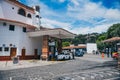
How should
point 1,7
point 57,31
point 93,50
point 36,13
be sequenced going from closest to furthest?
point 57,31
point 1,7
point 36,13
point 93,50

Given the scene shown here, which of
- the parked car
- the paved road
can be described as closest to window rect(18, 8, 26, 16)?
the parked car

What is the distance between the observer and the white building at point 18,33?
28.5m

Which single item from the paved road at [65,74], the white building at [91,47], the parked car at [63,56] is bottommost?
the paved road at [65,74]

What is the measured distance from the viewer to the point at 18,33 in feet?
100

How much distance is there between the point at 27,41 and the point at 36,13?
1103 centimetres

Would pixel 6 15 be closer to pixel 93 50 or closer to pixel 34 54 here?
pixel 34 54

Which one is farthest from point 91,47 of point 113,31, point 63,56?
point 63,56

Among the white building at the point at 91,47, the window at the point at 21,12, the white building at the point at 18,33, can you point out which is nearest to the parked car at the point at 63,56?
the white building at the point at 18,33

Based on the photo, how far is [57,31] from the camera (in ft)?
94.2

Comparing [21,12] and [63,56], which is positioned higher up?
[21,12]

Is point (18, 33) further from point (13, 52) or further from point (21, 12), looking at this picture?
point (21, 12)

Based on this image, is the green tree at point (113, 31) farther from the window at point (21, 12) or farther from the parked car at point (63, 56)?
the window at point (21, 12)

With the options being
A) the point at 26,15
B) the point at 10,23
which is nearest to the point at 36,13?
the point at 26,15

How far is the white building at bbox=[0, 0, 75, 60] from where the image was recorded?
28514mm
